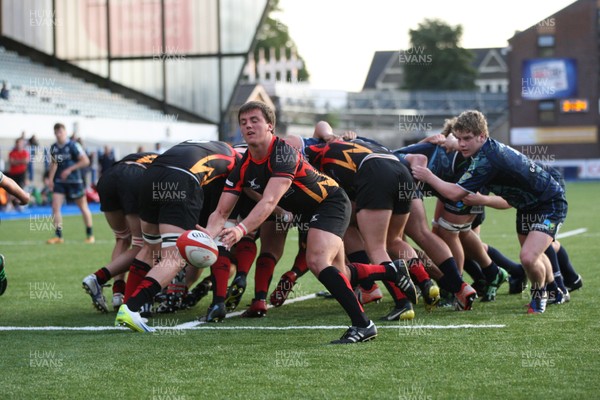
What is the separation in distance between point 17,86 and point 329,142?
24.7 meters

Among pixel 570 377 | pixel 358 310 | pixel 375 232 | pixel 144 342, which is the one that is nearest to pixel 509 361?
pixel 570 377

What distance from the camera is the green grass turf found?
5050 millimetres

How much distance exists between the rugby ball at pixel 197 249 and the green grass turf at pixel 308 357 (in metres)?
0.60

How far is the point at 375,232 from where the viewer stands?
24.5ft

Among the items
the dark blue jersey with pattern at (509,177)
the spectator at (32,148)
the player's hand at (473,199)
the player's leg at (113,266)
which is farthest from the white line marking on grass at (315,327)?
the spectator at (32,148)

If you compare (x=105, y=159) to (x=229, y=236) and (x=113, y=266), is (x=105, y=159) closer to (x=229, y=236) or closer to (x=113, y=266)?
(x=113, y=266)

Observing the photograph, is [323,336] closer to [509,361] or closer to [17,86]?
[509,361]

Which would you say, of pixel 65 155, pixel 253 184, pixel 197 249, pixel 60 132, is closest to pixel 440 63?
pixel 65 155

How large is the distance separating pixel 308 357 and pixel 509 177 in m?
2.63

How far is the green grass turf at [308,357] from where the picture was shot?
199 inches

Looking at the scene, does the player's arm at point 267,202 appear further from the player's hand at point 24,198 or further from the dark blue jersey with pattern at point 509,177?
the player's hand at point 24,198

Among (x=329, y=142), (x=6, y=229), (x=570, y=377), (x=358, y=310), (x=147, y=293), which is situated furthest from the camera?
(x=6, y=229)

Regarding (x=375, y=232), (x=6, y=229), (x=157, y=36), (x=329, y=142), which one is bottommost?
(x=6, y=229)

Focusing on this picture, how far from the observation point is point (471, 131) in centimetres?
742
